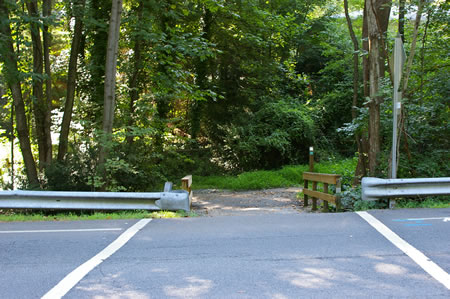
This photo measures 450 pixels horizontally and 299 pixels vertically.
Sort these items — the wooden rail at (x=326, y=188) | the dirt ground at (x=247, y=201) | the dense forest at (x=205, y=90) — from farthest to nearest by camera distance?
the dirt ground at (x=247, y=201), the dense forest at (x=205, y=90), the wooden rail at (x=326, y=188)

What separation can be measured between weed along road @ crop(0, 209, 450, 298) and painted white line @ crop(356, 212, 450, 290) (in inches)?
0.5

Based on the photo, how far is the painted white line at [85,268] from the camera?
172 inches

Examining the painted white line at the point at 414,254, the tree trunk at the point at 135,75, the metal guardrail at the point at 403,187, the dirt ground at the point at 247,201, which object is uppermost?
the tree trunk at the point at 135,75

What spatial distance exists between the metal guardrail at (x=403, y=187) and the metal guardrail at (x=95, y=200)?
12.9 ft

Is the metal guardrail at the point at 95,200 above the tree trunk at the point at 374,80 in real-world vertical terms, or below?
below

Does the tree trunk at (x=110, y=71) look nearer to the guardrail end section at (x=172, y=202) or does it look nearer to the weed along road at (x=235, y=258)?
the guardrail end section at (x=172, y=202)

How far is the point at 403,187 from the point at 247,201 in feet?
22.0

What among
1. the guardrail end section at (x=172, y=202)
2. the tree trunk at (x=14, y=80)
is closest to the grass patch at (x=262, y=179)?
the tree trunk at (x=14, y=80)

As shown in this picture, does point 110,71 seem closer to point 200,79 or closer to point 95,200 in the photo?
point 95,200

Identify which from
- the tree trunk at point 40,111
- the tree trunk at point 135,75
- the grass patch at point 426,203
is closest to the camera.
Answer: the grass patch at point 426,203

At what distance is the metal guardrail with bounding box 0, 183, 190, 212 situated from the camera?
9.21 metres

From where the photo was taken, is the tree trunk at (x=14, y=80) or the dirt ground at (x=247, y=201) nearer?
the tree trunk at (x=14, y=80)

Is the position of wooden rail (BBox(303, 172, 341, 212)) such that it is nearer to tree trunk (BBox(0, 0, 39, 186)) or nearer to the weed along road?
the weed along road

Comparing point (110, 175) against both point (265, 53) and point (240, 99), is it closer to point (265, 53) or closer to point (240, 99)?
point (240, 99)
